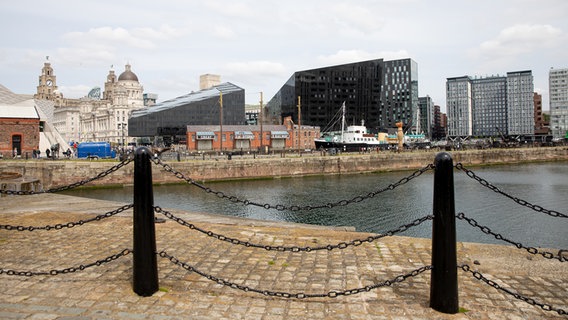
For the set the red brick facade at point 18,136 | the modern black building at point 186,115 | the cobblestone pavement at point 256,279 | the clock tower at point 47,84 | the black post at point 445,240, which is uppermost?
the clock tower at point 47,84

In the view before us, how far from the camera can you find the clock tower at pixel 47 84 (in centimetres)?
14112

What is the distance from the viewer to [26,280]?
17.1ft

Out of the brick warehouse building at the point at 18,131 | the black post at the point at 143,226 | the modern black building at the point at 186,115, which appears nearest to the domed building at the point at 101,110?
the modern black building at the point at 186,115

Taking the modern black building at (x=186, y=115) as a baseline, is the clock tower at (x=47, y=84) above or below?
above

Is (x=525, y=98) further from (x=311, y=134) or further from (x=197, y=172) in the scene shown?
(x=197, y=172)

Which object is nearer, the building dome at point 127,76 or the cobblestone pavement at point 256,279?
the cobblestone pavement at point 256,279

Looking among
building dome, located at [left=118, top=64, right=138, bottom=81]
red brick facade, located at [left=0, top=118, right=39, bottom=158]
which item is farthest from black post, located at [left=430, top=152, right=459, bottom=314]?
building dome, located at [left=118, top=64, right=138, bottom=81]

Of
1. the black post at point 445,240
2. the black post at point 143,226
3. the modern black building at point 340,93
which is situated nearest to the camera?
the black post at point 445,240

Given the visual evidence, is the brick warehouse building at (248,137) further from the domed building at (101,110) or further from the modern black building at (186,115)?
the domed building at (101,110)

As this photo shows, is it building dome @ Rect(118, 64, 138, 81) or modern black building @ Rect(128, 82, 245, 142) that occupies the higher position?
building dome @ Rect(118, 64, 138, 81)

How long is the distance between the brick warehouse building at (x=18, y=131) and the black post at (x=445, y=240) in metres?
44.7

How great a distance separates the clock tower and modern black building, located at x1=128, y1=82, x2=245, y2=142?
265 feet

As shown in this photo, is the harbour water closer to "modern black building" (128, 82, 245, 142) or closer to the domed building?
"modern black building" (128, 82, 245, 142)

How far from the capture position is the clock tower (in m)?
141
